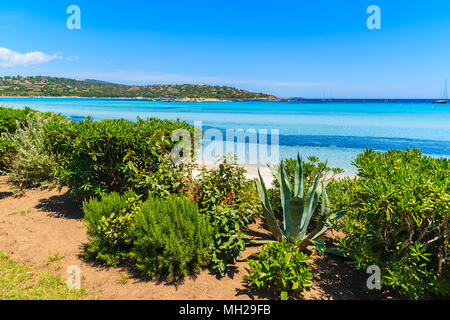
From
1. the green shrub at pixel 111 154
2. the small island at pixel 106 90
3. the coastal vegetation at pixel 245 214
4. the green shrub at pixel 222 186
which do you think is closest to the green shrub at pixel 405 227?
the coastal vegetation at pixel 245 214

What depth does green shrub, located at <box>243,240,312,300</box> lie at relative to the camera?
268 cm

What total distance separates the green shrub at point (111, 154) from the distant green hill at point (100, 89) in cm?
10930

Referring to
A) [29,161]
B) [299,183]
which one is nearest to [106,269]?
[299,183]

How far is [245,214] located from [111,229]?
1797mm

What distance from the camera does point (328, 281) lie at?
3.13 meters

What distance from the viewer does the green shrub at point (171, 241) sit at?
290cm

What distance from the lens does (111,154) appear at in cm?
439

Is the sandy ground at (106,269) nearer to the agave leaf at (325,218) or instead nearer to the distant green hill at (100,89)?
the agave leaf at (325,218)

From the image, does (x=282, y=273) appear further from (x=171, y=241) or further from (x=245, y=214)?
(x=171, y=241)

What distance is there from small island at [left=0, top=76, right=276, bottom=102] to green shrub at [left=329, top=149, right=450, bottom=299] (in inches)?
4118

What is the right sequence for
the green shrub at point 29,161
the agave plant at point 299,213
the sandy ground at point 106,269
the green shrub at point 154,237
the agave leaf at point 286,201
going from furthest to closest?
the green shrub at point 29,161 → the agave leaf at point 286,201 → the agave plant at point 299,213 → the green shrub at point 154,237 → the sandy ground at point 106,269

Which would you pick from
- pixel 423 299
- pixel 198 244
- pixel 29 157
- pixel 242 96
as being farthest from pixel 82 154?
pixel 242 96

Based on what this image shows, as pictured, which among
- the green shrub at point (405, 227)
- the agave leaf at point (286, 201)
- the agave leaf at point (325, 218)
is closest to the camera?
the green shrub at point (405, 227)

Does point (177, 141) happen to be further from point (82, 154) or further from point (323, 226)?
point (323, 226)
